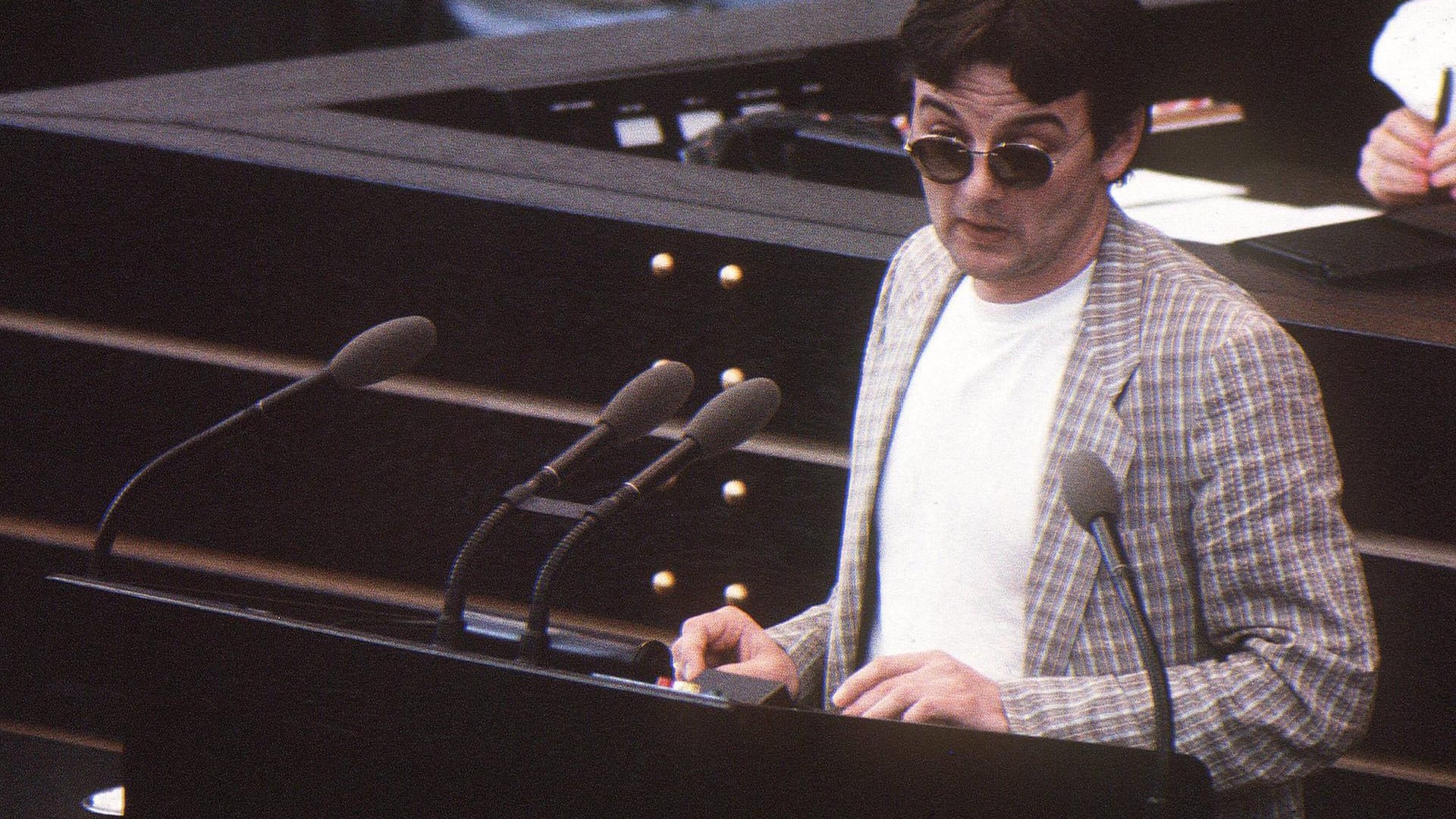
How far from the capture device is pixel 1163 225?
2049 mm

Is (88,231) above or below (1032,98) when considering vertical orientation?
above

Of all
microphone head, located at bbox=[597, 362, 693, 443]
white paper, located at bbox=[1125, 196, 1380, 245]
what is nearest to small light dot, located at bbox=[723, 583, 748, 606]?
white paper, located at bbox=[1125, 196, 1380, 245]

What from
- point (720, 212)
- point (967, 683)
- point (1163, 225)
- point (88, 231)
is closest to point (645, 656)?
point (967, 683)

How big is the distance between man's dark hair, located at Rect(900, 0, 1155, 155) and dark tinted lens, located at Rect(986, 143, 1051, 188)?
4cm

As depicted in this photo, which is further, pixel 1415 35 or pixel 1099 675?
pixel 1415 35

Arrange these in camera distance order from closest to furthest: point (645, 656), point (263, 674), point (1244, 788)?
point (263, 674) → point (645, 656) → point (1244, 788)

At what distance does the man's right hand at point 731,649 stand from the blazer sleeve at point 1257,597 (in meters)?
0.27

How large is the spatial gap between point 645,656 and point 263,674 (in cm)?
29

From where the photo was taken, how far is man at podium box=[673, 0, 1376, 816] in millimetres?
1304

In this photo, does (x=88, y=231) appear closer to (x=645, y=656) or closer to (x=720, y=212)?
(x=720, y=212)

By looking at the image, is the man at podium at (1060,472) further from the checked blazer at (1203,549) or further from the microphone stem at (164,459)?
the microphone stem at (164,459)

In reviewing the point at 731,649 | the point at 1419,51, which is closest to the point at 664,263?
the point at 731,649

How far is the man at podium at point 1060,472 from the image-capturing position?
130 cm

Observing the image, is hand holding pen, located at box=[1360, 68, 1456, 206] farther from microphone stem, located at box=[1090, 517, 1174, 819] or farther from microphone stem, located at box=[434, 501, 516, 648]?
microphone stem, located at box=[434, 501, 516, 648]
